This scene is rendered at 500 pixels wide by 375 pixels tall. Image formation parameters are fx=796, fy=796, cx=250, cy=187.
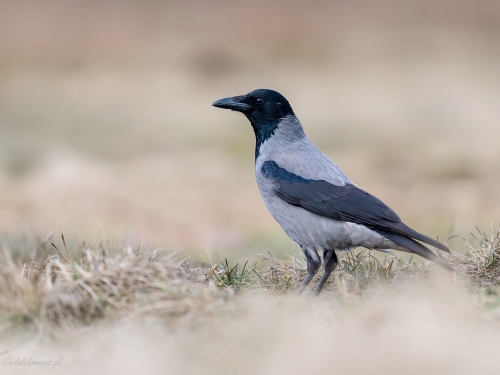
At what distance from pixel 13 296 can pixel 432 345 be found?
280cm

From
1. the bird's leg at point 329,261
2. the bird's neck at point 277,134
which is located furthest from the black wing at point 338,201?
the bird's neck at point 277,134

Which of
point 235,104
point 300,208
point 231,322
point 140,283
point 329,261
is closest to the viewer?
point 231,322

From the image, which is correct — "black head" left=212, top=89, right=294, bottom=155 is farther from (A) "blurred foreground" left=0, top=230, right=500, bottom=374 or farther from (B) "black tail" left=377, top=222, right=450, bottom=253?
(A) "blurred foreground" left=0, top=230, right=500, bottom=374

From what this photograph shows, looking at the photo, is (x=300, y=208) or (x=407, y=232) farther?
(x=300, y=208)

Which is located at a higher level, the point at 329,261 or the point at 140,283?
the point at 329,261

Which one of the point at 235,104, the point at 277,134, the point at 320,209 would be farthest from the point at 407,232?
the point at 235,104

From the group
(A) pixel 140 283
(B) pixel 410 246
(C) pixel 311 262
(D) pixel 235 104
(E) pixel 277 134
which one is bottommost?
(A) pixel 140 283

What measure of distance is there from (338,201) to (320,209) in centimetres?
18

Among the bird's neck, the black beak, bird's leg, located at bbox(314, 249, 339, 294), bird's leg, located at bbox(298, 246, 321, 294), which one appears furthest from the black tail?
the black beak

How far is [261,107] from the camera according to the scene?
→ 847 cm

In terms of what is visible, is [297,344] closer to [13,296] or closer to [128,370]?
[128,370]

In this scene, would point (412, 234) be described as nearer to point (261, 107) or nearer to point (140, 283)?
point (140, 283)

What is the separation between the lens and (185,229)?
14.9 m

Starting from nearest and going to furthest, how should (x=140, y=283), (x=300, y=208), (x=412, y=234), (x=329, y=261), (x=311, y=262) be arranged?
(x=140, y=283)
(x=412, y=234)
(x=329, y=261)
(x=311, y=262)
(x=300, y=208)
